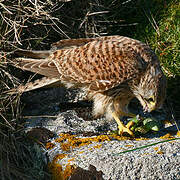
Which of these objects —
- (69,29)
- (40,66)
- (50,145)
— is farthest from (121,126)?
(69,29)

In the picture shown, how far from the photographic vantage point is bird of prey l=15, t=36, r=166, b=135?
152 inches

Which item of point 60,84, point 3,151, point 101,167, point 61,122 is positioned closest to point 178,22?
point 60,84

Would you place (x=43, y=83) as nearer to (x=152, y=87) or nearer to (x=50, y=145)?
(x=50, y=145)

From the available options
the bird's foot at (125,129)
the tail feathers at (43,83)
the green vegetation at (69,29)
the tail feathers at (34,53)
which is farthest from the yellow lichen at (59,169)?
the tail feathers at (34,53)

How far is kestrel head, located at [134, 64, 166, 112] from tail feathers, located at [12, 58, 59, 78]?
1139 mm

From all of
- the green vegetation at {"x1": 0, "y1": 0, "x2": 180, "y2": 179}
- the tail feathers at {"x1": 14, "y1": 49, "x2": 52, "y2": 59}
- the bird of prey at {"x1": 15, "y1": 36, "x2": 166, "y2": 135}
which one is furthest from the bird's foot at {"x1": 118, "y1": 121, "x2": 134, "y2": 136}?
the tail feathers at {"x1": 14, "y1": 49, "x2": 52, "y2": 59}

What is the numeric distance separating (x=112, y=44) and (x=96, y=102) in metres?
0.78

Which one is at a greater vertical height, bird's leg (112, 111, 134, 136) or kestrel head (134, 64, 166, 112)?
kestrel head (134, 64, 166, 112)

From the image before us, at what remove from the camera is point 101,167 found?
290 cm

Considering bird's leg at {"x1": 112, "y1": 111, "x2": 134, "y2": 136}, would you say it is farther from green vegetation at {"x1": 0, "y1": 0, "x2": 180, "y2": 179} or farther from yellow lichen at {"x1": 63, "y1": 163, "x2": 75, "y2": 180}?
yellow lichen at {"x1": 63, "y1": 163, "x2": 75, "y2": 180}

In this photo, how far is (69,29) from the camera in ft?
14.9

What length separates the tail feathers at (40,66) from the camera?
4.10m

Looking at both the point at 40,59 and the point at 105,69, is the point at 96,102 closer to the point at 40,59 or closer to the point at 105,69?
the point at 105,69

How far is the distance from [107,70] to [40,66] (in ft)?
3.00
